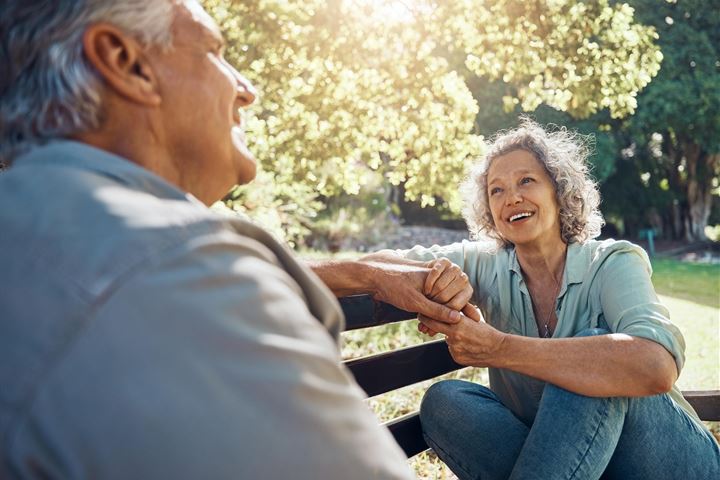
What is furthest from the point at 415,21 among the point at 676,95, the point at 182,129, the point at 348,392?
the point at 676,95

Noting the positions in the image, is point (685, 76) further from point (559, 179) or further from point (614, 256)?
point (614, 256)

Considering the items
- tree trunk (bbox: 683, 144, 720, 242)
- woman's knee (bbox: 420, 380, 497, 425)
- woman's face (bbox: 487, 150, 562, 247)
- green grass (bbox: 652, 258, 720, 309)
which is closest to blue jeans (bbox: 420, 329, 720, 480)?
woman's knee (bbox: 420, 380, 497, 425)

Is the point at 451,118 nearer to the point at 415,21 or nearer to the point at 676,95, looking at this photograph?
the point at 415,21

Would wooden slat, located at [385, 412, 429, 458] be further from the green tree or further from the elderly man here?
the green tree

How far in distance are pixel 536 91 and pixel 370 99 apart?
1.52 m

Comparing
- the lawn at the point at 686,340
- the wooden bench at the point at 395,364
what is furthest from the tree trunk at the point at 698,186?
the wooden bench at the point at 395,364

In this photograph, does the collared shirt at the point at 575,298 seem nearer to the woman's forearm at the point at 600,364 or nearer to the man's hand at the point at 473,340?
the woman's forearm at the point at 600,364

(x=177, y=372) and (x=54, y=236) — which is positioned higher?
(x=54, y=236)

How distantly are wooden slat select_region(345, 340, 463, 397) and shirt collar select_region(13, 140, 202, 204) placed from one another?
151 cm

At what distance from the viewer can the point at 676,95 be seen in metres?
18.9

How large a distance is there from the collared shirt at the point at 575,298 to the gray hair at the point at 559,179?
165 mm

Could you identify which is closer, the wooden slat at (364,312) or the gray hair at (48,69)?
the gray hair at (48,69)

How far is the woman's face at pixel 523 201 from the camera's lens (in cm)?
268

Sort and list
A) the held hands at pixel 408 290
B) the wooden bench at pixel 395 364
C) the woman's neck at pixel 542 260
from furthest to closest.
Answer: the woman's neck at pixel 542 260 < the wooden bench at pixel 395 364 < the held hands at pixel 408 290
